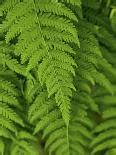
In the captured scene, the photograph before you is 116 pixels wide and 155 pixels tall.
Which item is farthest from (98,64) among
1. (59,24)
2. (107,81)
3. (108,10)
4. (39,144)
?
(39,144)

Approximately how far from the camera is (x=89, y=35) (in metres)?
2.20

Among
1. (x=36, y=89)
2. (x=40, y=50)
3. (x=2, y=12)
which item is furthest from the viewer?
(x=36, y=89)

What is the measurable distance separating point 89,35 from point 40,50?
45 centimetres

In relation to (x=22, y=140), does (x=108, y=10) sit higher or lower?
higher

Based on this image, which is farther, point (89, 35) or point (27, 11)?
point (89, 35)

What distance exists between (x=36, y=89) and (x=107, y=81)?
1.55 feet

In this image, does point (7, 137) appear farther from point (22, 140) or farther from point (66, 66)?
point (66, 66)

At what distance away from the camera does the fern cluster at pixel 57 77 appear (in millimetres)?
1890

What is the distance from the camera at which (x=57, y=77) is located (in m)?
1.86

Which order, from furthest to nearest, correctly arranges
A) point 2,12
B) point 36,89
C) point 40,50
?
point 36,89
point 2,12
point 40,50

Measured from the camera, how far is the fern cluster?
189 centimetres

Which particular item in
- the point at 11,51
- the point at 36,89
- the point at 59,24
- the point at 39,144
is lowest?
the point at 39,144

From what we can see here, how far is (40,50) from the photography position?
1888 mm

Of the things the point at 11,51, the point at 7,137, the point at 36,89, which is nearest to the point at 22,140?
the point at 7,137
